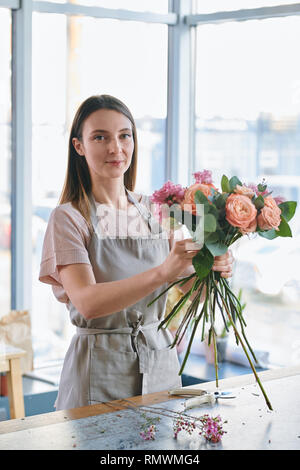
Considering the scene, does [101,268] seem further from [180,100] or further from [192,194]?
[180,100]

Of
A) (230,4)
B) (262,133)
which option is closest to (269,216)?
(262,133)

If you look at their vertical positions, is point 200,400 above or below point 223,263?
below

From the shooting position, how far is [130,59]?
13.9ft

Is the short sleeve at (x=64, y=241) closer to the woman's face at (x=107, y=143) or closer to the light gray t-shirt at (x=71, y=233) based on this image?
the light gray t-shirt at (x=71, y=233)

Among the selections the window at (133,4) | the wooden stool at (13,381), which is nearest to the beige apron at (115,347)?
the wooden stool at (13,381)

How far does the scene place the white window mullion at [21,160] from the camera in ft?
12.5

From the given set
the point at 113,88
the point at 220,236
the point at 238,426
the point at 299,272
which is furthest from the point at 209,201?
the point at 113,88

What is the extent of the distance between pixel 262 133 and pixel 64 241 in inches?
87.9

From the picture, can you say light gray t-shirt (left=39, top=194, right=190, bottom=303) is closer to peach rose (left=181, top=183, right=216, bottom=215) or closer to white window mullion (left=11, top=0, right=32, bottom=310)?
peach rose (left=181, top=183, right=216, bottom=215)

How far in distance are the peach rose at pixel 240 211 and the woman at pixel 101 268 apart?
1.23 feet

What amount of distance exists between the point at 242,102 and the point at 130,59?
737 millimetres

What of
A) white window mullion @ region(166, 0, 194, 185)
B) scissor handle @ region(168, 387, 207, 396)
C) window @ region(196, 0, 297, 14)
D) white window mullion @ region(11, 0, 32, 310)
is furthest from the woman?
white window mullion @ region(166, 0, 194, 185)

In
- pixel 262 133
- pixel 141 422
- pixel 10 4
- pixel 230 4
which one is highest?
pixel 230 4

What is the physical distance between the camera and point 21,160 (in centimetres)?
387
